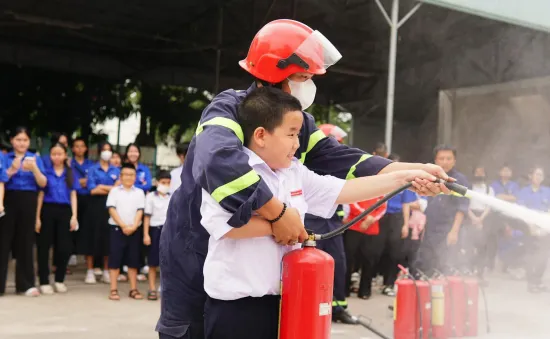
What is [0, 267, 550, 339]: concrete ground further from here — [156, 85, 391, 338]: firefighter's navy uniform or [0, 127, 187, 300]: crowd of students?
[156, 85, 391, 338]: firefighter's navy uniform

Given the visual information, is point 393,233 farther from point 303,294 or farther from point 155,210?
point 303,294

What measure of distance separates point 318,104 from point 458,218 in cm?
1607

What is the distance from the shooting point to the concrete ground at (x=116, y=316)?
5215 mm

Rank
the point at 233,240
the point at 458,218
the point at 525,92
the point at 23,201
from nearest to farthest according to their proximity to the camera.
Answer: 1. the point at 233,240
2. the point at 458,218
3. the point at 23,201
4. the point at 525,92

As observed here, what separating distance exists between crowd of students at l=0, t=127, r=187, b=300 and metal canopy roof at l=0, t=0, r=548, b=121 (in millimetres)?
5593

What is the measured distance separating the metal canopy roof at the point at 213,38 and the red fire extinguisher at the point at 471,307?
19.1 ft

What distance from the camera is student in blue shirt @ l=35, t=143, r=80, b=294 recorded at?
6.77 meters

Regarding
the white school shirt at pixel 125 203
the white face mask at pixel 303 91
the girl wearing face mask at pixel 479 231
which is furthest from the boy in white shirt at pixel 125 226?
the white face mask at pixel 303 91

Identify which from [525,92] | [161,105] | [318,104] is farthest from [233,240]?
[318,104]

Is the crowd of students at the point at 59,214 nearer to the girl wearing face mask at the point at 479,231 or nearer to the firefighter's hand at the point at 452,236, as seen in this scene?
the firefighter's hand at the point at 452,236

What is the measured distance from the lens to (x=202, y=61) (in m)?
18.0

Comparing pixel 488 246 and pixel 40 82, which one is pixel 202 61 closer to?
pixel 40 82

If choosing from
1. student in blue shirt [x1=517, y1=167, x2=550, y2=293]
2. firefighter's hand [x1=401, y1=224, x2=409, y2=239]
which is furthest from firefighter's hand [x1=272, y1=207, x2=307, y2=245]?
student in blue shirt [x1=517, y1=167, x2=550, y2=293]

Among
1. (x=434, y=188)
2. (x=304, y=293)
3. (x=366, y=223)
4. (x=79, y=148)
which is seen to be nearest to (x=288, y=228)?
(x=304, y=293)
